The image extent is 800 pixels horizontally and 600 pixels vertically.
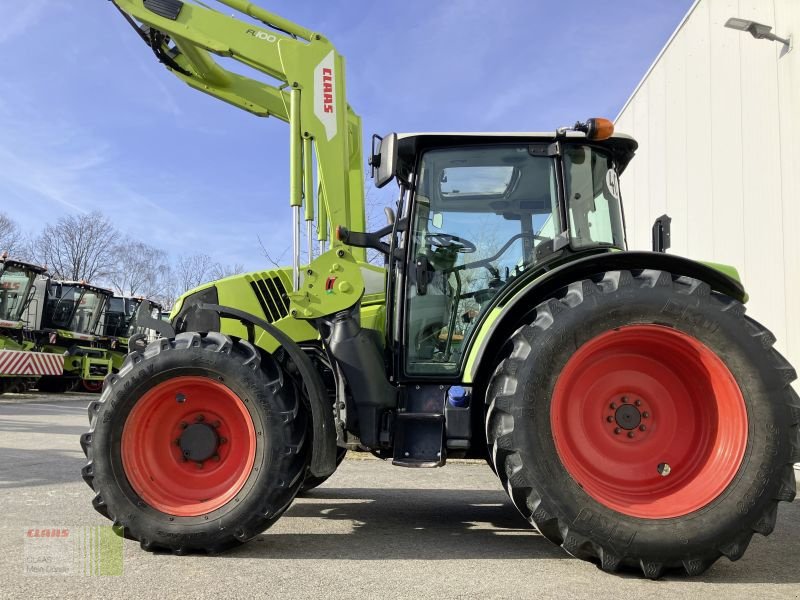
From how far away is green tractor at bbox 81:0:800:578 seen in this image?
10.2 feet

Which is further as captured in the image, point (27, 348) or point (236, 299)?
point (27, 348)

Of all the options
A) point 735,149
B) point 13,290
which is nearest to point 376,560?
point 735,149

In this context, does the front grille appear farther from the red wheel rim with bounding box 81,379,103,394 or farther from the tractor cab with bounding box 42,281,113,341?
the red wheel rim with bounding box 81,379,103,394

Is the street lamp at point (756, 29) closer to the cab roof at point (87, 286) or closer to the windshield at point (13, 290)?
the windshield at point (13, 290)

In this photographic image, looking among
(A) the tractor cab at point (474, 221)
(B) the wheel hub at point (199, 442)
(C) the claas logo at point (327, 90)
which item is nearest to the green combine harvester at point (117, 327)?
(C) the claas logo at point (327, 90)

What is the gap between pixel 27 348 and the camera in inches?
642

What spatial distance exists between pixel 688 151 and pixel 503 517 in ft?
20.5

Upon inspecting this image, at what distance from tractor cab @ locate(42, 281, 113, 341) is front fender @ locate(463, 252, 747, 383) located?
54.7 ft

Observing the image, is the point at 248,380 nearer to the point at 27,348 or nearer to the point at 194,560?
the point at 194,560

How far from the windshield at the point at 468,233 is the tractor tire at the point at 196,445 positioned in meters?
0.88

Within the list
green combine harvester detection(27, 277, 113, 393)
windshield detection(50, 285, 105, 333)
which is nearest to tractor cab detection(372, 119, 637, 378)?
green combine harvester detection(27, 277, 113, 393)

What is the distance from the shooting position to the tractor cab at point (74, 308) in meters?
18.2

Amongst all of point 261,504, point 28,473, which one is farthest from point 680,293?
point 28,473

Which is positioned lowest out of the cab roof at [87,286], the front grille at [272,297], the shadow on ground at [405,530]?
the shadow on ground at [405,530]
